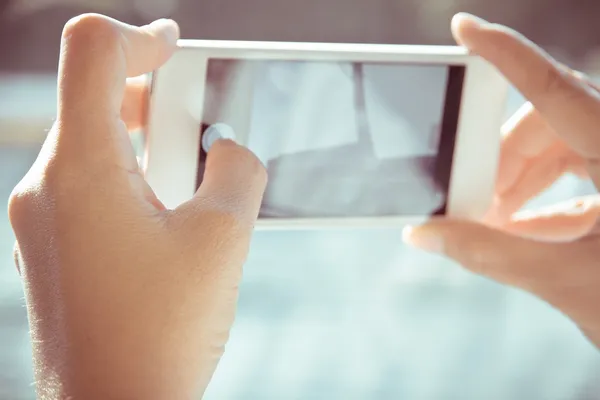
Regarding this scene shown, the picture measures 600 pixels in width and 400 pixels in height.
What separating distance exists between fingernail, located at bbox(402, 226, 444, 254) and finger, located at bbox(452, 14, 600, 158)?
0.15 m

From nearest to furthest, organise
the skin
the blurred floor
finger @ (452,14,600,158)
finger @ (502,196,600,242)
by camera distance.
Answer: the skin, finger @ (452,14,600,158), finger @ (502,196,600,242), the blurred floor

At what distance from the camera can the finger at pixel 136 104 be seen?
70 centimetres

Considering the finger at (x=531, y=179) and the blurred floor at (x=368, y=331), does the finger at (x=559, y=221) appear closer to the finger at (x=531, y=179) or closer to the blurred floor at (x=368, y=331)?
the finger at (x=531, y=179)

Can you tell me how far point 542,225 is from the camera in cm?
81

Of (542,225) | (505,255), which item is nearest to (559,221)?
(542,225)

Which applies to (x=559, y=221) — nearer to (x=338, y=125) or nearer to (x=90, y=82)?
(x=338, y=125)

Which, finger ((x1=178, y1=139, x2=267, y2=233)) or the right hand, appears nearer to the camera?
finger ((x1=178, y1=139, x2=267, y2=233))

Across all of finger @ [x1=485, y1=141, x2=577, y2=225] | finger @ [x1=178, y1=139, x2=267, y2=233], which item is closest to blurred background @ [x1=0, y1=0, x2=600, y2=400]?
finger @ [x1=485, y1=141, x2=577, y2=225]

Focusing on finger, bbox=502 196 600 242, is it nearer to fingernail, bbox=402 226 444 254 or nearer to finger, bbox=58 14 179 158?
fingernail, bbox=402 226 444 254

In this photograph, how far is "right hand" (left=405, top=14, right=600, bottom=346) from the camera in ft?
2.19

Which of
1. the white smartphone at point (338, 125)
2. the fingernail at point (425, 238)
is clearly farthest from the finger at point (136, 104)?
the fingernail at point (425, 238)

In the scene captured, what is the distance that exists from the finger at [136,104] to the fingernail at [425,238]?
29cm

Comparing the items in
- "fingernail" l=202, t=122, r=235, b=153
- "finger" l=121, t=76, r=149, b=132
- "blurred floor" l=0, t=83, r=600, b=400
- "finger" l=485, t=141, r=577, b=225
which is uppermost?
"finger" l=121, t=76, r=149, b=132

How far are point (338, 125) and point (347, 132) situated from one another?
0.01m
